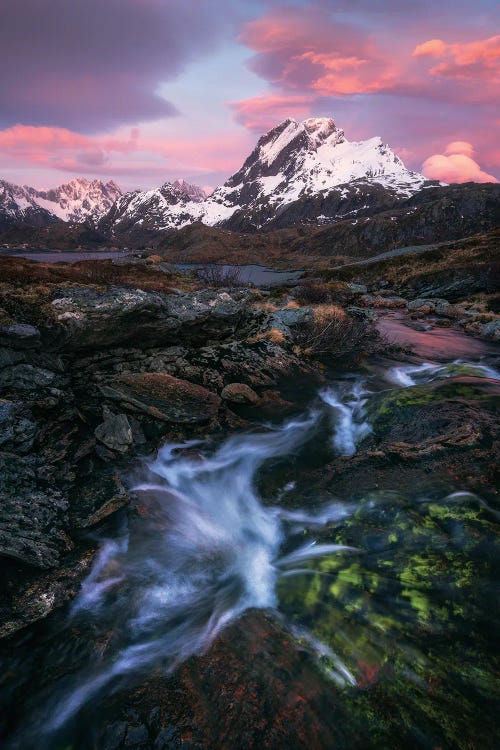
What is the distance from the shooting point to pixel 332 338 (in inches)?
676

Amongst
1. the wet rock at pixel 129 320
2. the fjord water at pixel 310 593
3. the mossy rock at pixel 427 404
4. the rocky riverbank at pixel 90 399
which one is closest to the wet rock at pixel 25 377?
the rocky riverbank at pixel 90 399

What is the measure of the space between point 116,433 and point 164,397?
76.9 inches

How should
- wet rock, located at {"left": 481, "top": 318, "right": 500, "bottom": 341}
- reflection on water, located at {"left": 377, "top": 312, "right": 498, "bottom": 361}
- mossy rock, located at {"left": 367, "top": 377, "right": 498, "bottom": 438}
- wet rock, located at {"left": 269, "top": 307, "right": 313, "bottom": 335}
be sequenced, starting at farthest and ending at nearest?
wet rock, located at {"left": 481, "top": 318, "right": 500, "bottom": 341} < reflection on water, located at {"left": 377, "top": 312, "right": 498, "bottom": 361} < wet rock, located at {"left": 269, "top": 307, "right": 313, "bottom": 335} < mossy rock, located at {"left": 367, "top": 377, "right": 498, "bottom": 438}

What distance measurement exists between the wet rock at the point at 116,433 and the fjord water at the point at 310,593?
986 millimetres

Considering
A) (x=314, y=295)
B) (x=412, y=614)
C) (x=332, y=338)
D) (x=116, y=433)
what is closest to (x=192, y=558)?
(x=412, y=614)

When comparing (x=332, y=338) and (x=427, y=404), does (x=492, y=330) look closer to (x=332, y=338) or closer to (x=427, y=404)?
(x=332, y=338)

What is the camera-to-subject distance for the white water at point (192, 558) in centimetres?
485

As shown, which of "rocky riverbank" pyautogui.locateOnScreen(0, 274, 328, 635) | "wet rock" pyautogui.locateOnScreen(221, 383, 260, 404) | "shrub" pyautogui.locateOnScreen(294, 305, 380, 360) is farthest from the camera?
"shrub" pyautogui.locateOnScreen(294, 305, 380, 360)

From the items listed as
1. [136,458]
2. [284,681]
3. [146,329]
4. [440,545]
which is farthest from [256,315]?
[284,681]

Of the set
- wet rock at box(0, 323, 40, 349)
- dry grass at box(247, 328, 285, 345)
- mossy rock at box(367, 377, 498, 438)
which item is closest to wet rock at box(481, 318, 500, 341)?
mossy rock at box(367, 377, 498, 438)

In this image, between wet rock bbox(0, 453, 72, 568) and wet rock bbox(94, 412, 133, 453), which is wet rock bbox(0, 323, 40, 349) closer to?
wet rock bbox(94, 412, 133, 453)

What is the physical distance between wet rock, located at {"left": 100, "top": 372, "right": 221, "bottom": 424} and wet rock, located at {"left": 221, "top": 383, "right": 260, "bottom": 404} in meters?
0.58

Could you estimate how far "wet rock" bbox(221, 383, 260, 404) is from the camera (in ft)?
38.9

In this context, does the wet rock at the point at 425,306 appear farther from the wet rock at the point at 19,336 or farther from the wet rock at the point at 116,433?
the wet rock at the point at 19,336
